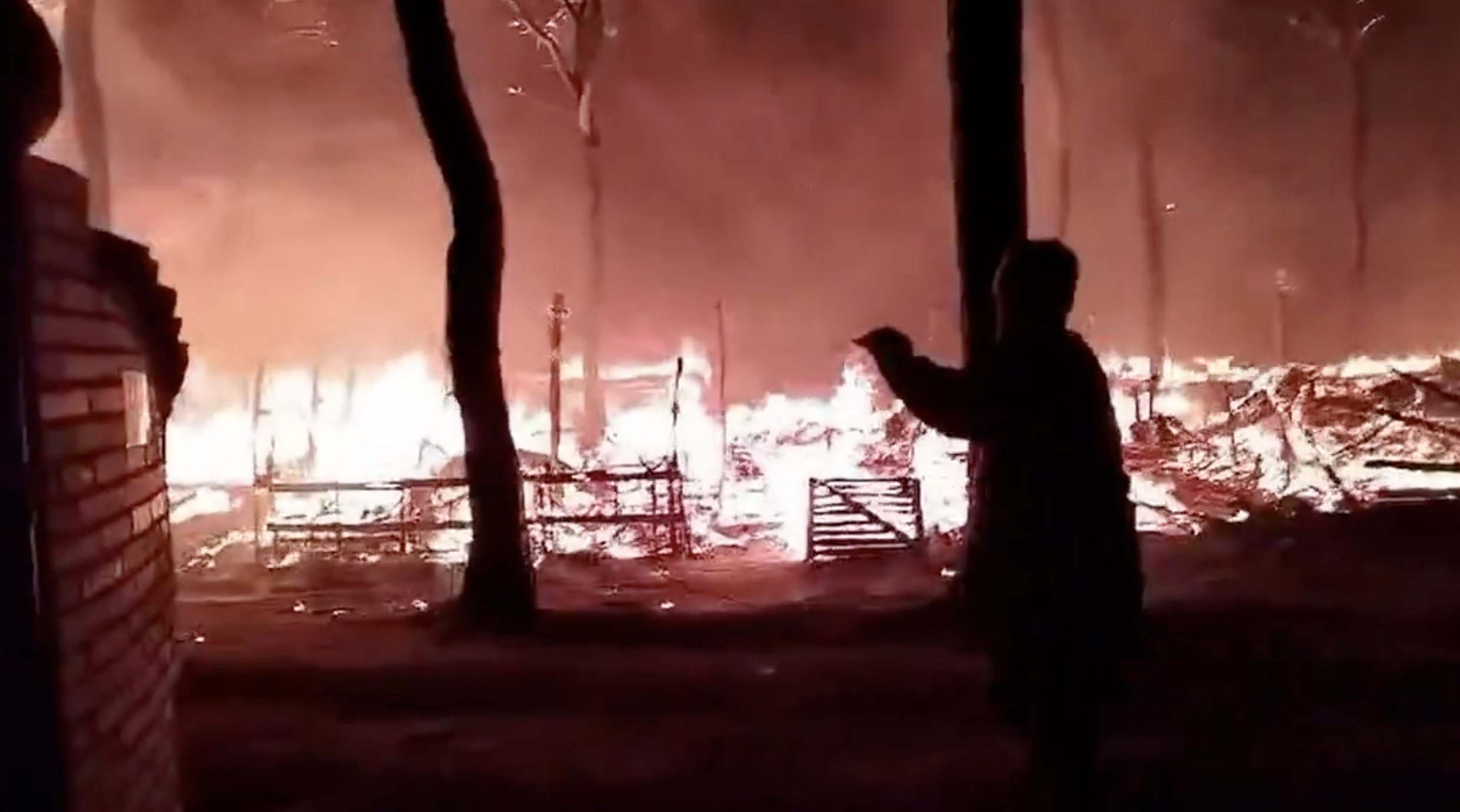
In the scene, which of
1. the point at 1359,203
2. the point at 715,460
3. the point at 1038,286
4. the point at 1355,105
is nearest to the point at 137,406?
the point at 1038,286

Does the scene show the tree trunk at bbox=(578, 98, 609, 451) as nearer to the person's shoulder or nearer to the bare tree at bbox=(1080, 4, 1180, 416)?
the bare tree at bbox=(1080, 4, 1180, 416)

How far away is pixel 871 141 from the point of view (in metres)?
35.8

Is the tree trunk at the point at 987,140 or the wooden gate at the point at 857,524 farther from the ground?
the tree trunk at the point at 987,140

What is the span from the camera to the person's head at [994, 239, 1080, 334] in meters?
4.02

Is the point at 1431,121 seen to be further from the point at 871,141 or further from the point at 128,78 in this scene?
the point at 128,78

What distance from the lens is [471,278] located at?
10500mm

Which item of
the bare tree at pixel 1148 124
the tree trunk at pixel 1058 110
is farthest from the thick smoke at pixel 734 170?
the tree trunk at pixel 1058 110

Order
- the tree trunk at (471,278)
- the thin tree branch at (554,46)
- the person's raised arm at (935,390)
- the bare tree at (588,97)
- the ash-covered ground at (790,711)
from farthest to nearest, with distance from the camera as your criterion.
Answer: the bare tree at (588,97) → the thin tree branch at (554,46) → the tree trunk at (471,278) → the ash-covered ground at (790,711) → the person's raised arm at (935,390)

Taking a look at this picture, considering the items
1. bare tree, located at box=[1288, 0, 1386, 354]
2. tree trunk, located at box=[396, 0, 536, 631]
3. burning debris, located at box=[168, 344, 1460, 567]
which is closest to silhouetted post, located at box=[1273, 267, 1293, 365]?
bare tree, located at box=[1288, 0, 1386, 354]

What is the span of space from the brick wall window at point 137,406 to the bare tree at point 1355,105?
33.6 metres

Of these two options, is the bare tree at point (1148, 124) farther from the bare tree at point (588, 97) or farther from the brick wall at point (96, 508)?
the brick wall at point (96, 508)

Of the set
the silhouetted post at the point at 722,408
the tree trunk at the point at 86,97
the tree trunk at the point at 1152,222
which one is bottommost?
the silhouetted post at the point at 722,408

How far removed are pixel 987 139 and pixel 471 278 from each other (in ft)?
13.1

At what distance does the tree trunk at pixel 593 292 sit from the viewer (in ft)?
98.3
